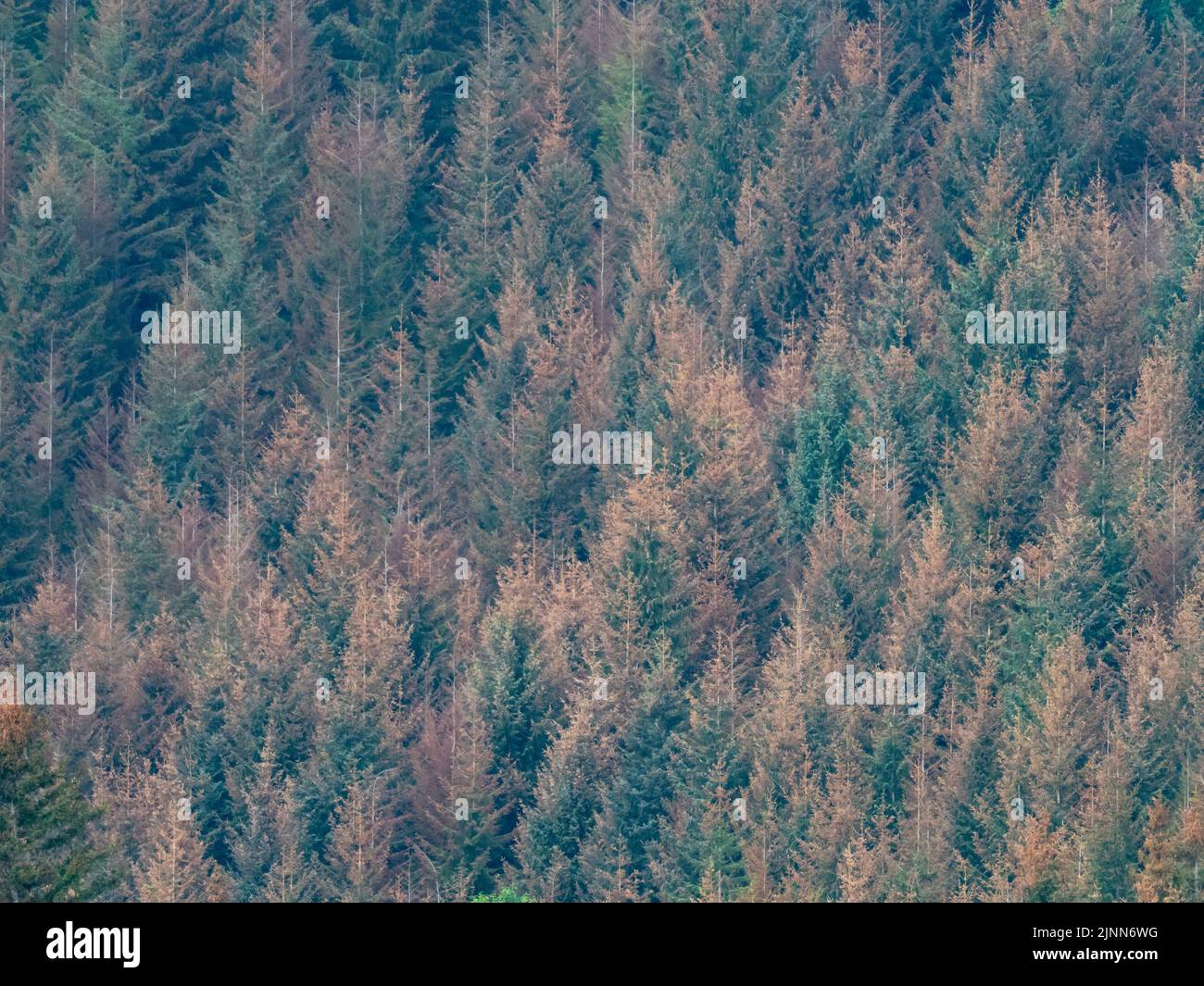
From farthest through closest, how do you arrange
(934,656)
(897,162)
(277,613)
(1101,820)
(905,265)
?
(897,162), (905,265), (277,613), (934,656), (1101,820)

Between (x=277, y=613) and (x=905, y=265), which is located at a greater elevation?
(x=905, y=265)

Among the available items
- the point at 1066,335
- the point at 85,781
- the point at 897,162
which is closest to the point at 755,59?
the point at 897,162

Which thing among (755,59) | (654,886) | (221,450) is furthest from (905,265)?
(654,886)

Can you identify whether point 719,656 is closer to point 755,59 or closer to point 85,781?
point 85,781

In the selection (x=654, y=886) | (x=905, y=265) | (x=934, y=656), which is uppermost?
(x=905, y=265)

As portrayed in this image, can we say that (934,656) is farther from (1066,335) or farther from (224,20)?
(224,20)

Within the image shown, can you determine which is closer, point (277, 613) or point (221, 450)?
point (277, 613)

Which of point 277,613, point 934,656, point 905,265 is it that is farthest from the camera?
point 905,265
